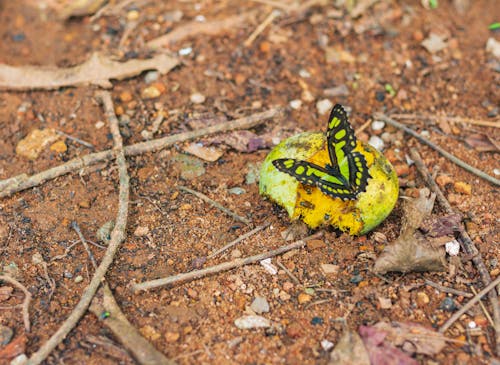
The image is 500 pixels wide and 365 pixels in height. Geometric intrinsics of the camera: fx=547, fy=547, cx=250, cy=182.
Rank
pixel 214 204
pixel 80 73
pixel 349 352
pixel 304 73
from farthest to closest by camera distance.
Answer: pixel 304 73, pixel 80 73, pixel 214 204, pixel 349 352

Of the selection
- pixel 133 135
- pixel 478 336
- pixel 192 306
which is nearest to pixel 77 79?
pixel 133 135

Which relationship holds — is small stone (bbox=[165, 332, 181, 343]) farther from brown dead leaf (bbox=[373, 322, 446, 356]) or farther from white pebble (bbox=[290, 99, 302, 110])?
white pebble (bbox=[290, 99, 302, 110])

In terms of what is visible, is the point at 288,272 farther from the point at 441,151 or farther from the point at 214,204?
the point at 441,151

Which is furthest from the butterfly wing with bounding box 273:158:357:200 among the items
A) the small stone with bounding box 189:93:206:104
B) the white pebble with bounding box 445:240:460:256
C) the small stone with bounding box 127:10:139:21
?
the small stone with bounding box 127:10:139:21

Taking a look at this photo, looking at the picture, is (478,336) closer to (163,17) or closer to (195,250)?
(195,250)

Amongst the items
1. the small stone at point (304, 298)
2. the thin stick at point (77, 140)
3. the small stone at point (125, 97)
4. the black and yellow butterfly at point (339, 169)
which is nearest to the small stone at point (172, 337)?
the small stone at point (304, 298)

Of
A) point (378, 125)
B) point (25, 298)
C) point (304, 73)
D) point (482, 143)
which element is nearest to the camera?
point (25, 298)

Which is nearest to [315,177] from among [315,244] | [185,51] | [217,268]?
[315,244]
